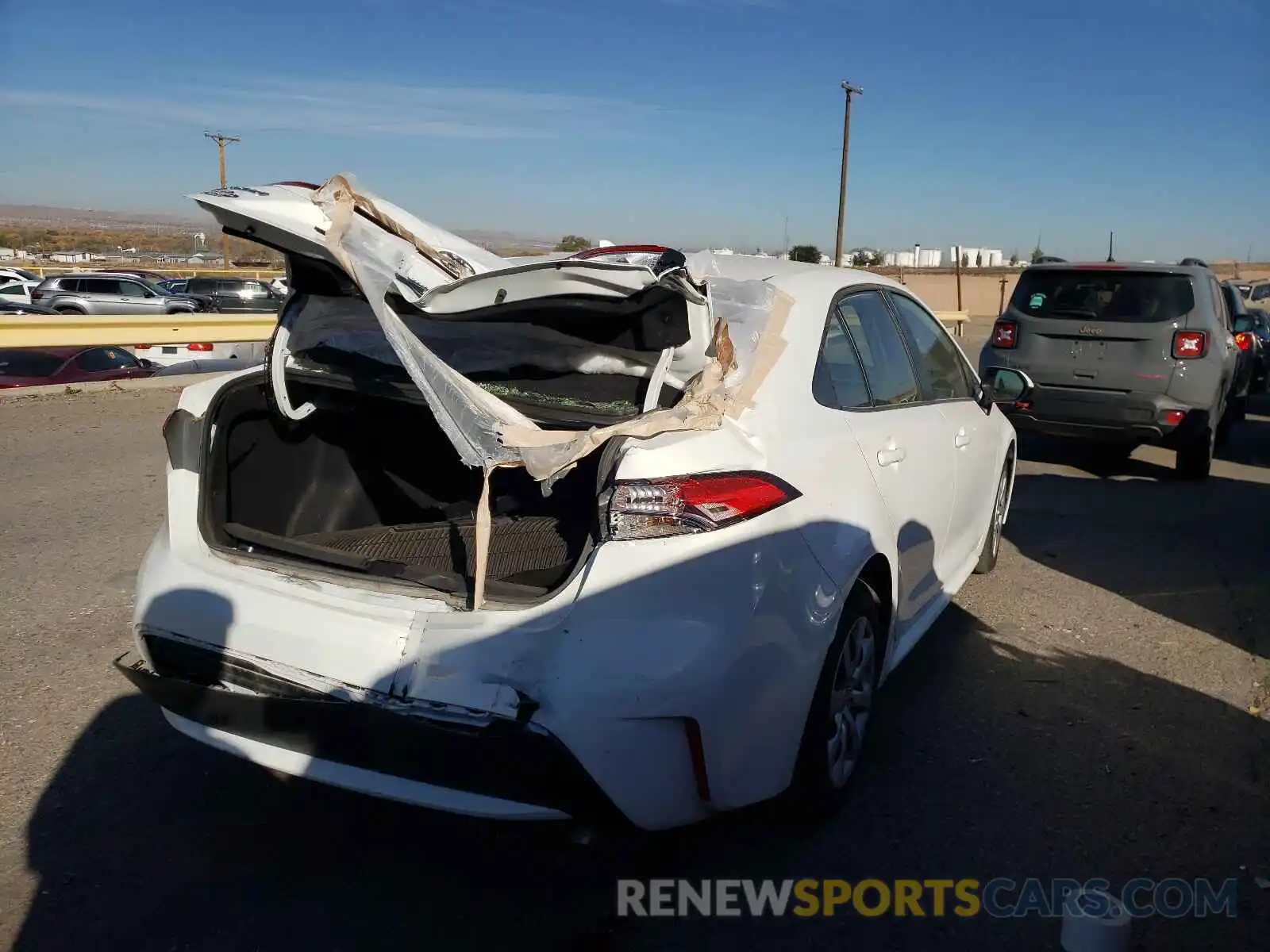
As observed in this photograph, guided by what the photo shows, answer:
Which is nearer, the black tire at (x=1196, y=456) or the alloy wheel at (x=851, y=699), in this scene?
the alloy wheel at (x=851, y=699)

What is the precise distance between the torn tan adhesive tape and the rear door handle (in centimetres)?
156

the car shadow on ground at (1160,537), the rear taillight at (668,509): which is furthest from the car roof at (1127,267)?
the rear taillight at (668,509)

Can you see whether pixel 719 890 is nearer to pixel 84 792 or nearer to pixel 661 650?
pixel 661 650

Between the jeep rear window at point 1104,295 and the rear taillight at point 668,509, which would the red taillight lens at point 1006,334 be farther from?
the rear taillight at point 668,509

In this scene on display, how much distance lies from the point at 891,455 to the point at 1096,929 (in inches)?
67.7

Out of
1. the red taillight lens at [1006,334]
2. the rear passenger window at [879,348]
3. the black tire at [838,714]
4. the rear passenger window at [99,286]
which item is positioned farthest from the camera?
the rear passenger window at [99,286]

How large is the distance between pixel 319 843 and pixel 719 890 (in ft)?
3.94

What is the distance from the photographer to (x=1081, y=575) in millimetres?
5855

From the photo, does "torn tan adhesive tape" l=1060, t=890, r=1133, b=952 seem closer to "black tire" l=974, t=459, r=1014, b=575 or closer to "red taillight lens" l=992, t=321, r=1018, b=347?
"black tire" l=974, t=459, r=1014, b=575

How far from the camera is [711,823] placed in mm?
3254

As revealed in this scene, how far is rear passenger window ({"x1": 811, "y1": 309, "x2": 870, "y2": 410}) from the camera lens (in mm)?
3283

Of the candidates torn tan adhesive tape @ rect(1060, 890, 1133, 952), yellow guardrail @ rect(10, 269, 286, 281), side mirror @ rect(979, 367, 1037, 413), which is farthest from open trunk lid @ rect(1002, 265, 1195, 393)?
yellow guardrail @ rect(10, 269, 286, 281)

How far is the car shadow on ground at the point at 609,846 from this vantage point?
8.98 feet

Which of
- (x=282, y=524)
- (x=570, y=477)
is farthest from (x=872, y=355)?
(x=282, y=524)
